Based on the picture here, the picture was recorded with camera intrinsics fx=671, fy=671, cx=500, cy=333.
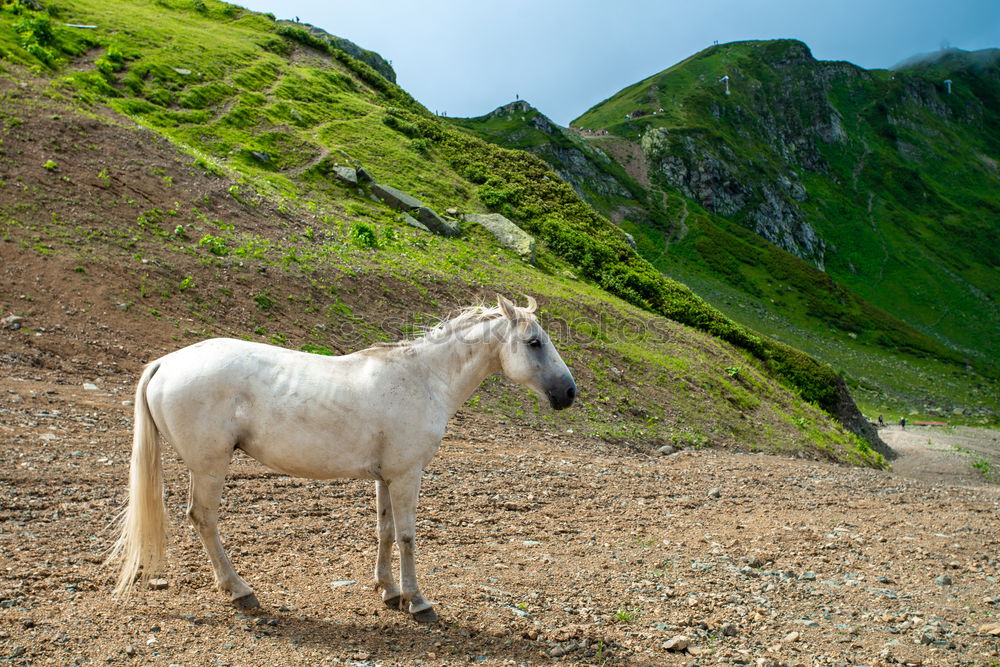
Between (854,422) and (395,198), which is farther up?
(395,198)

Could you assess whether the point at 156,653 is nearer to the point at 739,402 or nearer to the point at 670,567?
the point at 670,567

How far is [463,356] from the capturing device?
7.19 meters

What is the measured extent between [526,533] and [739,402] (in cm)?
1777

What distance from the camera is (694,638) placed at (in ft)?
22.0

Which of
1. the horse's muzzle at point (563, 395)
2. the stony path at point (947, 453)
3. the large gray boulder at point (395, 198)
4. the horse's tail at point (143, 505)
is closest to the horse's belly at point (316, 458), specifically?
the horse's tail at point (143, 505)

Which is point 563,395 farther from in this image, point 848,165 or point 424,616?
point 848,165

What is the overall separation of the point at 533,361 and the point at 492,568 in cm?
283

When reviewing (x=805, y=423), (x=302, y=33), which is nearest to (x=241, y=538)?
(x=805, y=423)

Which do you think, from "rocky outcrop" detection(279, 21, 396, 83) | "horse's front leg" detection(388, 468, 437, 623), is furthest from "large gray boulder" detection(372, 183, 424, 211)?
"rocky outcrop" detection(279, 21, 396, 83)

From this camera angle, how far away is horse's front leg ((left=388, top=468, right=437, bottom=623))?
650 centimetres

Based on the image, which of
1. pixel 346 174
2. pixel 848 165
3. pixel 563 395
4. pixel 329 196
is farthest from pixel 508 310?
pixel 848 165

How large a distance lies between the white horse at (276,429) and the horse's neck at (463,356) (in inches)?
6.0

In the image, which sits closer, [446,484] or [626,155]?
[446,484]

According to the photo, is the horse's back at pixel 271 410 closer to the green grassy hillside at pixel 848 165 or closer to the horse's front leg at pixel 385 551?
the horse's front leg at pixel 385 551
